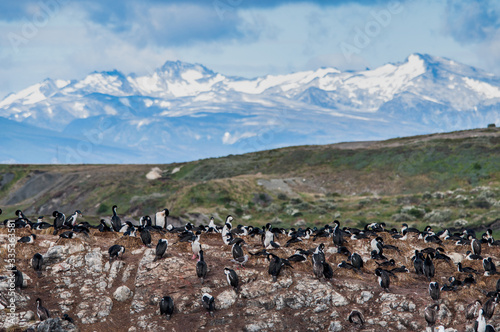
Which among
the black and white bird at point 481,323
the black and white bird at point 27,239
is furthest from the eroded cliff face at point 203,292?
the black and white bird at point 481,323

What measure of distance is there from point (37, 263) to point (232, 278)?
10.0 meters

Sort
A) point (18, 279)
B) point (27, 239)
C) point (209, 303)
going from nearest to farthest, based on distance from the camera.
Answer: point (209, 303) < point (18, 279) < point (27, 239)

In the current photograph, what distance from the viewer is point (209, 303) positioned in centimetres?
2527

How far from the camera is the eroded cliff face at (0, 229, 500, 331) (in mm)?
25234

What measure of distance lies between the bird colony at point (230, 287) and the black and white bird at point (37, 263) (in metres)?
0.05

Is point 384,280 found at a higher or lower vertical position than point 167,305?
higher

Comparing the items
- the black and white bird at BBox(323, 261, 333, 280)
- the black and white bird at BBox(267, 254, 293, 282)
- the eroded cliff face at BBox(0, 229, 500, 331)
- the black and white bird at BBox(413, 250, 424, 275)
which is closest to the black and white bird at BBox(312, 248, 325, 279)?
the black and white bird at BBox(323, 261, 333, 280)

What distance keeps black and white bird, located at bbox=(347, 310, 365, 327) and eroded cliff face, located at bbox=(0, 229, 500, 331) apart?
0.92 feet

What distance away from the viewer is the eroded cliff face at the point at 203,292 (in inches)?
993

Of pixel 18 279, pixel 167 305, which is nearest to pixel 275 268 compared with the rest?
pixel 167 305

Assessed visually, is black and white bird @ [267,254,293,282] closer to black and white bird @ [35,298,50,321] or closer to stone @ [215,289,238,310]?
stone @ [215,289,238,310]

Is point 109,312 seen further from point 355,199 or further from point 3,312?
point 355,199

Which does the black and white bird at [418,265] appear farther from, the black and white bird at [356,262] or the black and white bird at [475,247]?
the black and white bird at [475,247]

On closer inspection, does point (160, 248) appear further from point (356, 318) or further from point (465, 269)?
point (465, 269)
